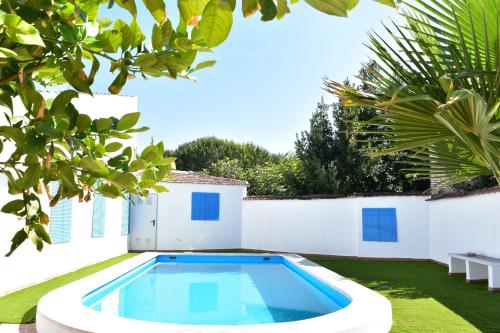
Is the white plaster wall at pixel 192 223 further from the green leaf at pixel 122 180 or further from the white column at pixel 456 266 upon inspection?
the green leaf at pixel 122 180

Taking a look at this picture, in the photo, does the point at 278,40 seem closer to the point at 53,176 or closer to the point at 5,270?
the point at 5,270

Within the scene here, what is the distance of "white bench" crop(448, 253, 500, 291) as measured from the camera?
28.3 ft

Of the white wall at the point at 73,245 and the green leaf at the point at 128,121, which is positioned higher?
the green leaf at the point at 128,121

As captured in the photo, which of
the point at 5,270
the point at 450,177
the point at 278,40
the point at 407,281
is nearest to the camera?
the point at 450,177

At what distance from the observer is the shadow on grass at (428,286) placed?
668 centimetres

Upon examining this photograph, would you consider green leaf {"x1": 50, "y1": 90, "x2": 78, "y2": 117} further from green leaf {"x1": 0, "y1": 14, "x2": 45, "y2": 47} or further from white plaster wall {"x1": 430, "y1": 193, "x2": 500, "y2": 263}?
white plaster wall {"x1": 430, "y1": 193, "x2": 500, "y2": 263}

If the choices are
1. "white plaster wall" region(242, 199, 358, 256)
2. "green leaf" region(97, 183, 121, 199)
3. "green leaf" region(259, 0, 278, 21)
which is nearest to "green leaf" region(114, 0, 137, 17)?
"green leaf" region(259, 0, 278, 21)

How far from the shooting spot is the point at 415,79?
302cm

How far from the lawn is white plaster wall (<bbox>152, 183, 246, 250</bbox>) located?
16.2ft

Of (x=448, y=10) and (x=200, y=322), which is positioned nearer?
(x=448, y=10)

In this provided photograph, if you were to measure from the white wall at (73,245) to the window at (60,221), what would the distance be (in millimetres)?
209

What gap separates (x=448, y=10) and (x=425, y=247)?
12982 mm

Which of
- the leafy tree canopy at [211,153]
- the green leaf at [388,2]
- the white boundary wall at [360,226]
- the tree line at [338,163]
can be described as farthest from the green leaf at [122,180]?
the leafy tree canopy at [211,153]

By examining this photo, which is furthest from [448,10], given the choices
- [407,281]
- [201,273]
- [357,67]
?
[357,67]
